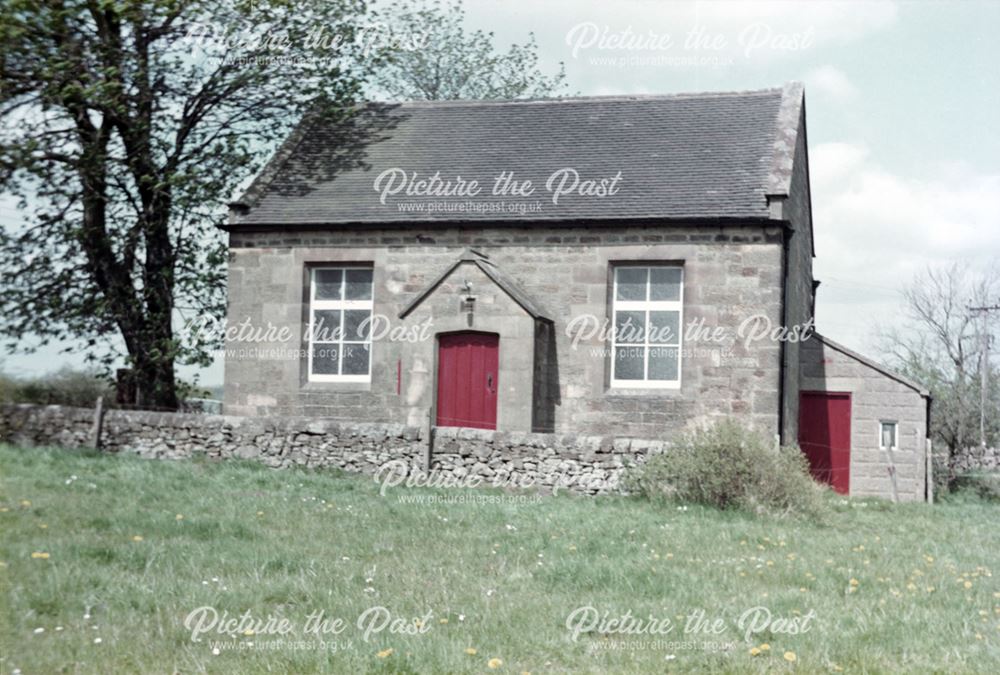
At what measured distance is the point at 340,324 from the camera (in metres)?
21.3

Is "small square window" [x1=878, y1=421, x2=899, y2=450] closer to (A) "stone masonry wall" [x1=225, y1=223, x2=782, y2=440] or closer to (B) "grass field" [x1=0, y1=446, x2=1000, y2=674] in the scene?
(A) "stone masonry wall" [x1=225, y1=223, x2=782, y2=440]

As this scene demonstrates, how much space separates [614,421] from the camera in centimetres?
1942

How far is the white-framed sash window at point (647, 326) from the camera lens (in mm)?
19516

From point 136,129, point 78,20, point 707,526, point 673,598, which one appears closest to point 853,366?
point 707,526

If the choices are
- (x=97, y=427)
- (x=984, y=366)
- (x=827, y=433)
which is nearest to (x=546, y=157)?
(x=827, y=433)

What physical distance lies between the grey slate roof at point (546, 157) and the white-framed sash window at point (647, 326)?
4.19ft

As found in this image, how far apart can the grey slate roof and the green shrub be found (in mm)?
5766

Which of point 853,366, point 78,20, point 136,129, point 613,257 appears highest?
point 78,20

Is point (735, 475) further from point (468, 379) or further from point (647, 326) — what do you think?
point (468, 379)

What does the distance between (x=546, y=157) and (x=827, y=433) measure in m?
8.08

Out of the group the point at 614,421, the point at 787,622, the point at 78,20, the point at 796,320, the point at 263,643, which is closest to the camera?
the point at 263,643

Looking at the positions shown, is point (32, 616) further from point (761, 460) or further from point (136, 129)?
point (136, 129)

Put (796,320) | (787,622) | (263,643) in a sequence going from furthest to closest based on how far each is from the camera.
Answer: (796,320)
(787,622)
(263,643)

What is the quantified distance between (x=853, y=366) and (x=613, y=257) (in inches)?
223
